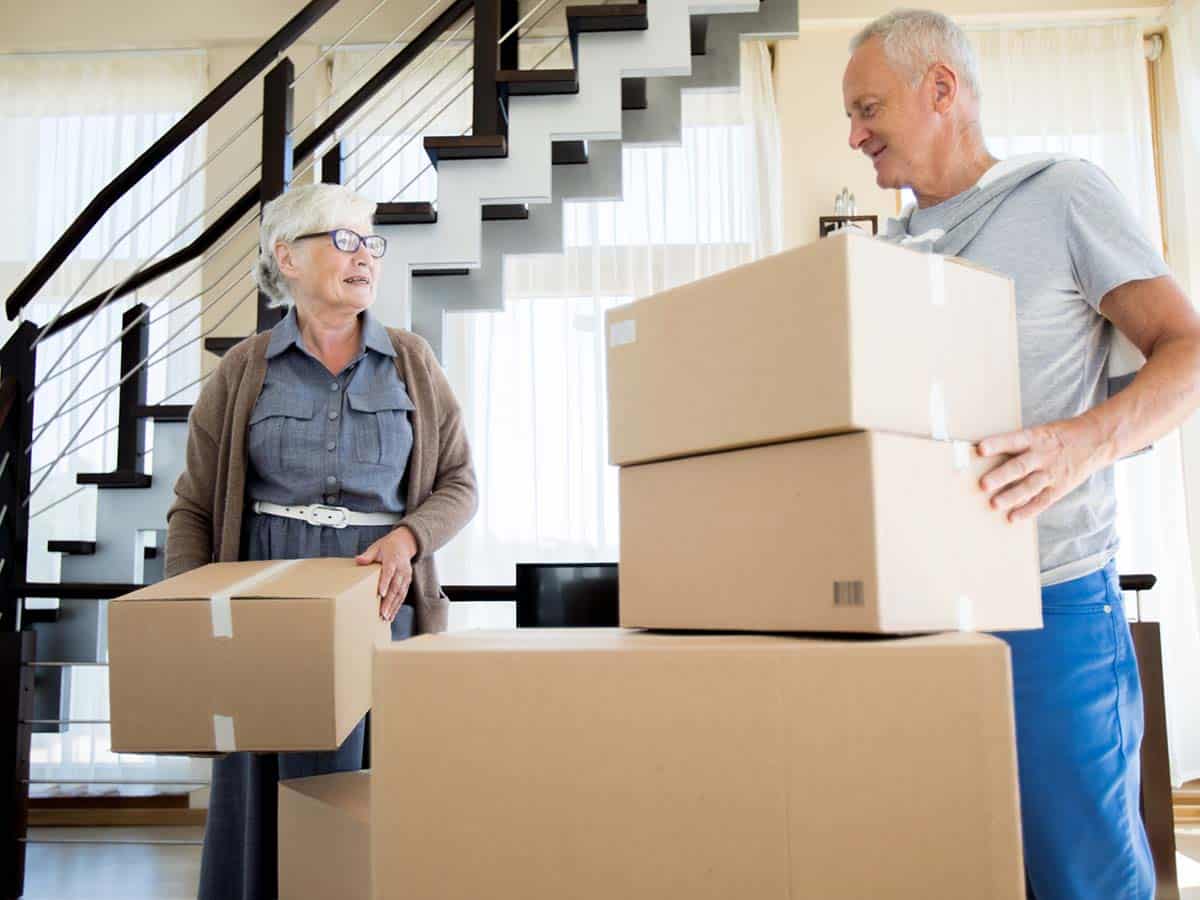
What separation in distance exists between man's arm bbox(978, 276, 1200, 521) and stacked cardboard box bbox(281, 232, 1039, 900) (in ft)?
0.09

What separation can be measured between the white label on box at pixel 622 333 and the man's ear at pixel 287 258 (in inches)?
40.5

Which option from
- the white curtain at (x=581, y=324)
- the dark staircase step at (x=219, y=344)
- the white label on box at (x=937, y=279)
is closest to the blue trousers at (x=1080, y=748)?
the white label on box at (x=937, y=279)

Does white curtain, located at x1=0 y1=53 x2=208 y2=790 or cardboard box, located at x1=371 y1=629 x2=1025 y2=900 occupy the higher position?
white curtain, located at x1=0 y1=53 x2=208 y2=790

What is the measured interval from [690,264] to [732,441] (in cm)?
314

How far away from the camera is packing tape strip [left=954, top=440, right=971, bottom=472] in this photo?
104 cm

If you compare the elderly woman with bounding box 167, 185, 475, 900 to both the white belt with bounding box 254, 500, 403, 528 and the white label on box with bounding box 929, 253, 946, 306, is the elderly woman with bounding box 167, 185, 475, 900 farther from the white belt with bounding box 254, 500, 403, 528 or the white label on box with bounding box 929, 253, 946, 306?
the white label on box with bounding box 929, 253, 946, 306

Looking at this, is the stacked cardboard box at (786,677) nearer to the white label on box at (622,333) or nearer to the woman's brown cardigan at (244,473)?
the white label on box at (622,333)

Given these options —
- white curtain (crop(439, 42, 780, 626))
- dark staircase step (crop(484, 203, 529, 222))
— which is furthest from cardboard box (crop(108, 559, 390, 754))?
white curtain (crop(439, 42, 780, 626))

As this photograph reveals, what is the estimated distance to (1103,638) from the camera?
3.80 feet

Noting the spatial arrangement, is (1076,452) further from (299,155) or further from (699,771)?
(299,155)

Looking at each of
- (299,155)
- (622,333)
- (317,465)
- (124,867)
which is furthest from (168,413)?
(622,333)

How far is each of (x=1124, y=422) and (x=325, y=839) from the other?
1044 mm

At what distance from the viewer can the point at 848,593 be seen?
96cm

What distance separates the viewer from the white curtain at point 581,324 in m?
4.05
